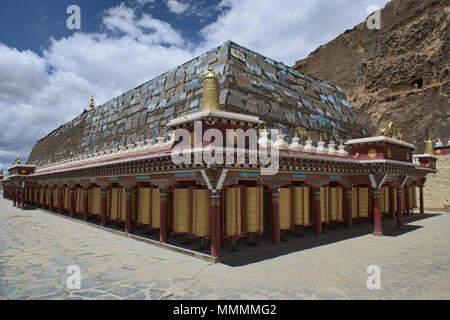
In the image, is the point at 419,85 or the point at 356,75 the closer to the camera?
the point at 419,85

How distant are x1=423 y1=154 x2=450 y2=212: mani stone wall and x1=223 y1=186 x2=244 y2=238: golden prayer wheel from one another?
2108 centimetres

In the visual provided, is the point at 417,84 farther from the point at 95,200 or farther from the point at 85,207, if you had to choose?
the point at 85,207

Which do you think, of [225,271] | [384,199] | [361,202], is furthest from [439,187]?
[225,271]

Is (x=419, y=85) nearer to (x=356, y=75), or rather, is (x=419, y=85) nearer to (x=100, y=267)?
(x=356, y=75)

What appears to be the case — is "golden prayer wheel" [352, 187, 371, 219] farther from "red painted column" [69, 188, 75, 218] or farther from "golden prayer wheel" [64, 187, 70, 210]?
"golden prayer wheel" [64, 187, 70, 210]

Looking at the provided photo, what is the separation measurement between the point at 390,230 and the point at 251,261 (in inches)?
351

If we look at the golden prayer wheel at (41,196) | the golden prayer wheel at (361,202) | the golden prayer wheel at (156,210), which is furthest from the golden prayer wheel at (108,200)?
the golden prayer wheel at (41,196)

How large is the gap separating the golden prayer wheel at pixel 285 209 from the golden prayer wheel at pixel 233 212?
2.23 metres

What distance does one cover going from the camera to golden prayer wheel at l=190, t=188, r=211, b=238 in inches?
356

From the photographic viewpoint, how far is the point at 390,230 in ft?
45.2

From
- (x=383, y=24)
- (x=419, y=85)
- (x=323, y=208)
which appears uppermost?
(x=383, y=24)

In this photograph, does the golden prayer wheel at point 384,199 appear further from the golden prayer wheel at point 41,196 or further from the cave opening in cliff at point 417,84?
the golden prayer wheel at point 41,196

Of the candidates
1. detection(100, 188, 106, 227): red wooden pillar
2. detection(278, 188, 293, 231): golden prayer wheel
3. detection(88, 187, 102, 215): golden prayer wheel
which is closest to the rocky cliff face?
detection(278, 188, 293, 231): golden prayer wheel
